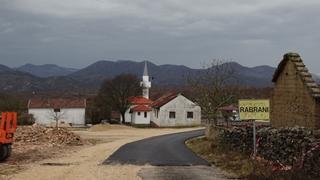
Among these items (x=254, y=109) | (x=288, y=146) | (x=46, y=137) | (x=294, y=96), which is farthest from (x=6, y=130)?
(x=46, y=137)

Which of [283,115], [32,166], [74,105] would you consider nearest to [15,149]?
[32,166]

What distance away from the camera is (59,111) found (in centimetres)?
11600

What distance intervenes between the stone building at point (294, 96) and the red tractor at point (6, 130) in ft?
39.4

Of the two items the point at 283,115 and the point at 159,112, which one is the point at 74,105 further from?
the point at 283,115

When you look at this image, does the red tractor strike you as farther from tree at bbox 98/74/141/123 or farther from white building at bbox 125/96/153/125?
tree at bbox 98/74/141/123

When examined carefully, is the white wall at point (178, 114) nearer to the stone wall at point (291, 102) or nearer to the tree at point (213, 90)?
the tree at point (213, 90)

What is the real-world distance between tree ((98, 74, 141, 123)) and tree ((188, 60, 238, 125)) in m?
58.7

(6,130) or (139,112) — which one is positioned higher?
(139,112)

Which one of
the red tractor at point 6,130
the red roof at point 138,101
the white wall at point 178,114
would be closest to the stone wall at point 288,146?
the red tractor at point 6,130

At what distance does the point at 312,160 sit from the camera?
15312 millimetres

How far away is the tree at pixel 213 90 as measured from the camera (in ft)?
160

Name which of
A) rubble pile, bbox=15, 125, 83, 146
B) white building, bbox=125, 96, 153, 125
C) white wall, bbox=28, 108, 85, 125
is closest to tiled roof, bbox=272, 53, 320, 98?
rubble pile, bbox=15, 125, 83, 146

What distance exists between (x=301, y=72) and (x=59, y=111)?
311ft

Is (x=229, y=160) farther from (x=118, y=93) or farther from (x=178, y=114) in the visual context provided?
(x=118, y=93)
